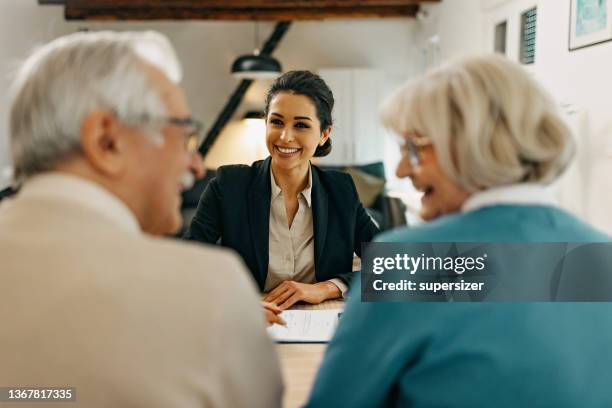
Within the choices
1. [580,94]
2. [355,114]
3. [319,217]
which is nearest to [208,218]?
A: [319,217]

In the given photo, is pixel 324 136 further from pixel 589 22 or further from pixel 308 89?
pixel 589 22

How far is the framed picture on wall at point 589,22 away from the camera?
122 inches

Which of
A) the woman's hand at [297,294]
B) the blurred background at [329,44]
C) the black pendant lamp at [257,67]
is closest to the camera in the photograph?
the woman's hand at [297,294]

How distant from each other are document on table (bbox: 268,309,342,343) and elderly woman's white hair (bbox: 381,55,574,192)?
692 millimetres

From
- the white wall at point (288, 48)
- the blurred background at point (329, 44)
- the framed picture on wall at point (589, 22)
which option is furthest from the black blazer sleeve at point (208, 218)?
the white wall at point (288, 48)

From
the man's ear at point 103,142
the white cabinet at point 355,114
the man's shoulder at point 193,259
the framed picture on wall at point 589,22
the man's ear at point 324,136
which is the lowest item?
the white cabinet at point 355,114

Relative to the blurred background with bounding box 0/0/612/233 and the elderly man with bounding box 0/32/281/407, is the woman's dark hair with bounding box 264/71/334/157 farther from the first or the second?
the blurred background with bounding box 0/0/612/233

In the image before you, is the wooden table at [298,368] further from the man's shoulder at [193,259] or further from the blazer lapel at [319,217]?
the blazer lapel at [319,217]

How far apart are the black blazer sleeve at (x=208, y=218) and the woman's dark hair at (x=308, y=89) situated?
38cm

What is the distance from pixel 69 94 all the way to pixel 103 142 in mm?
79

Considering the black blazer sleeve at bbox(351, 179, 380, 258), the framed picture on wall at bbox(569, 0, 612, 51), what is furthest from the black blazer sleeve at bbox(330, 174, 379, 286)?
the framed picture on wall at bbox(569, 0, 612, 51)

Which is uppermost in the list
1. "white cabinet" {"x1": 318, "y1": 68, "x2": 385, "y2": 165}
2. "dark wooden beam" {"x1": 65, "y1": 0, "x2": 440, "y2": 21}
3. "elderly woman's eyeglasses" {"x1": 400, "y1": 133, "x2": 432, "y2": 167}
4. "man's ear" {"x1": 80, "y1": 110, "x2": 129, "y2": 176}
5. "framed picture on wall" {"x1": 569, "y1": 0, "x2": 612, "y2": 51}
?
"dark wooden beam" {"x1": 65, "y1": 0, "x2": 440, "y2": 21}

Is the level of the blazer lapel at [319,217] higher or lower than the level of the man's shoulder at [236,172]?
lower

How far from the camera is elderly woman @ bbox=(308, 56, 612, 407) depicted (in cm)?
97
